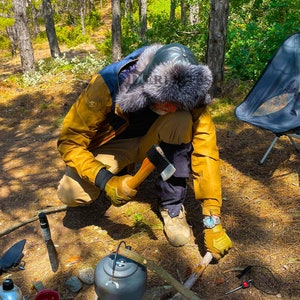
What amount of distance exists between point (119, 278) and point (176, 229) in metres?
0.82

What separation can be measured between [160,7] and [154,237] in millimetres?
23549

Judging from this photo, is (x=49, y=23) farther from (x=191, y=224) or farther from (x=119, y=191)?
(x=119, y=191)

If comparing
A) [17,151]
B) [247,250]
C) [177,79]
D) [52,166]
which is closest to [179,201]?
[247,250]

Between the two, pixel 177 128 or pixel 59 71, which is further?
pixel 59 71

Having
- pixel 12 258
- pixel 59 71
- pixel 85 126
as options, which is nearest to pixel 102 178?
pixel 85 126

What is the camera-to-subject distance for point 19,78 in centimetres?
698

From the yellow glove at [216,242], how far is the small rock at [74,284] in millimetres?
833

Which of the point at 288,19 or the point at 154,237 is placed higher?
the point at 288,19

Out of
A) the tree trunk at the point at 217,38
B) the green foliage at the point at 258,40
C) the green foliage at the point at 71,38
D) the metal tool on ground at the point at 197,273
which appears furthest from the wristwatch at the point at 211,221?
the green foliage at the point at 71,38

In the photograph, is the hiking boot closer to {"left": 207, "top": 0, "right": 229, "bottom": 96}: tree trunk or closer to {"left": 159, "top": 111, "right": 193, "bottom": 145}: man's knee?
{"left": 159, "top": 111, "right": 193, "bottom": 145}: man's knee

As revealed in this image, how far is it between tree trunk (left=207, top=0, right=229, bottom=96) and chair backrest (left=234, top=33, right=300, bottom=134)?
1.20 m

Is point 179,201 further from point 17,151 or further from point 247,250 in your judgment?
point 17,151

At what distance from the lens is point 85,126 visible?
226 cm

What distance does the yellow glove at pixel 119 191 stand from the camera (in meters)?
2.07
